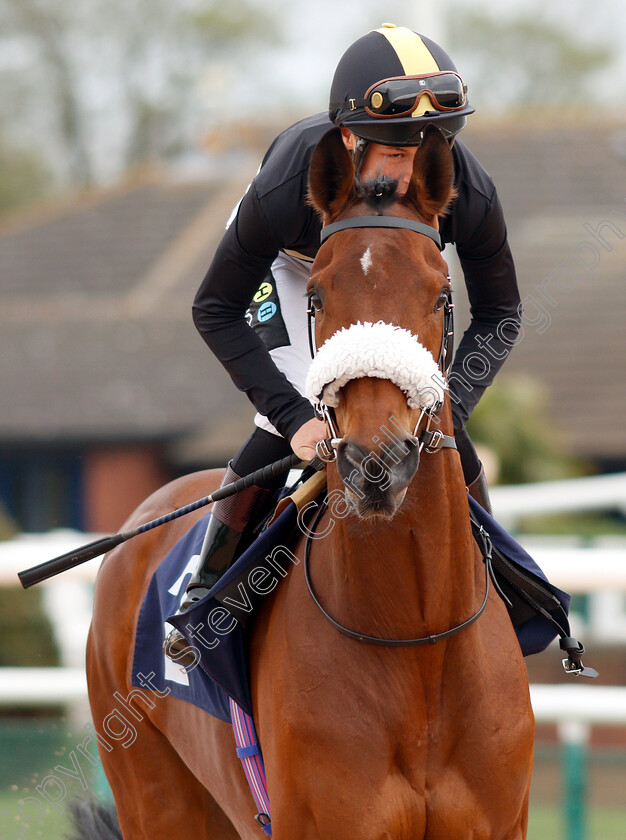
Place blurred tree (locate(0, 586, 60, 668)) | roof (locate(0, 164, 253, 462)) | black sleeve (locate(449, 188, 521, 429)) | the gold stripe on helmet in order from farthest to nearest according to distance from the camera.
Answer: roof (locate(0, 164, 253, 462)) → blurred tree (locate(0, 586, 60, 668)) → black sleeve (locate(449, 188, 521, 429)) → the gold stripe on helmet

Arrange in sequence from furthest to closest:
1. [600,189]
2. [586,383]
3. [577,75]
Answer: [577,75]
[600,189]
[586,383]

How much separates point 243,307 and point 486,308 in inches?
27.1

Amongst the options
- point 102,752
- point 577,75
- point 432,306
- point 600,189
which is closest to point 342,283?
point 432,306

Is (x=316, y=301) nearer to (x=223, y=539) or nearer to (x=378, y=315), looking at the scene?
(x=378, y=315)

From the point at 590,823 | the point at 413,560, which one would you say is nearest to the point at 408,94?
the point at 413,560

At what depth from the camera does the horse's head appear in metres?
2.49

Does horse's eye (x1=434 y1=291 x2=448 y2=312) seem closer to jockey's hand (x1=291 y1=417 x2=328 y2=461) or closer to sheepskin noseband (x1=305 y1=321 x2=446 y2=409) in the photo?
sheepskin noseband (x1=305 y1=321 x2=446 y2=409)

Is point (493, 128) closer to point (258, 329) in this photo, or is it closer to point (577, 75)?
point (577, 75)

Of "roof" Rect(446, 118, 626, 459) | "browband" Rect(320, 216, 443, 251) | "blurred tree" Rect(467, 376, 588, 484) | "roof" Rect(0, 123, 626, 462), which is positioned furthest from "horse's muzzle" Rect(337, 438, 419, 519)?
"roof" Rect(0, 123, 626, 462)

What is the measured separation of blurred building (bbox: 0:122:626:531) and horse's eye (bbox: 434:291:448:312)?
10.5 m

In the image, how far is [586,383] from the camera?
17203mm

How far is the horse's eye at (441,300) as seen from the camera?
272 centimetres

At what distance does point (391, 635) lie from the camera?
9.33 ft

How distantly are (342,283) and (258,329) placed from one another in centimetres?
105
